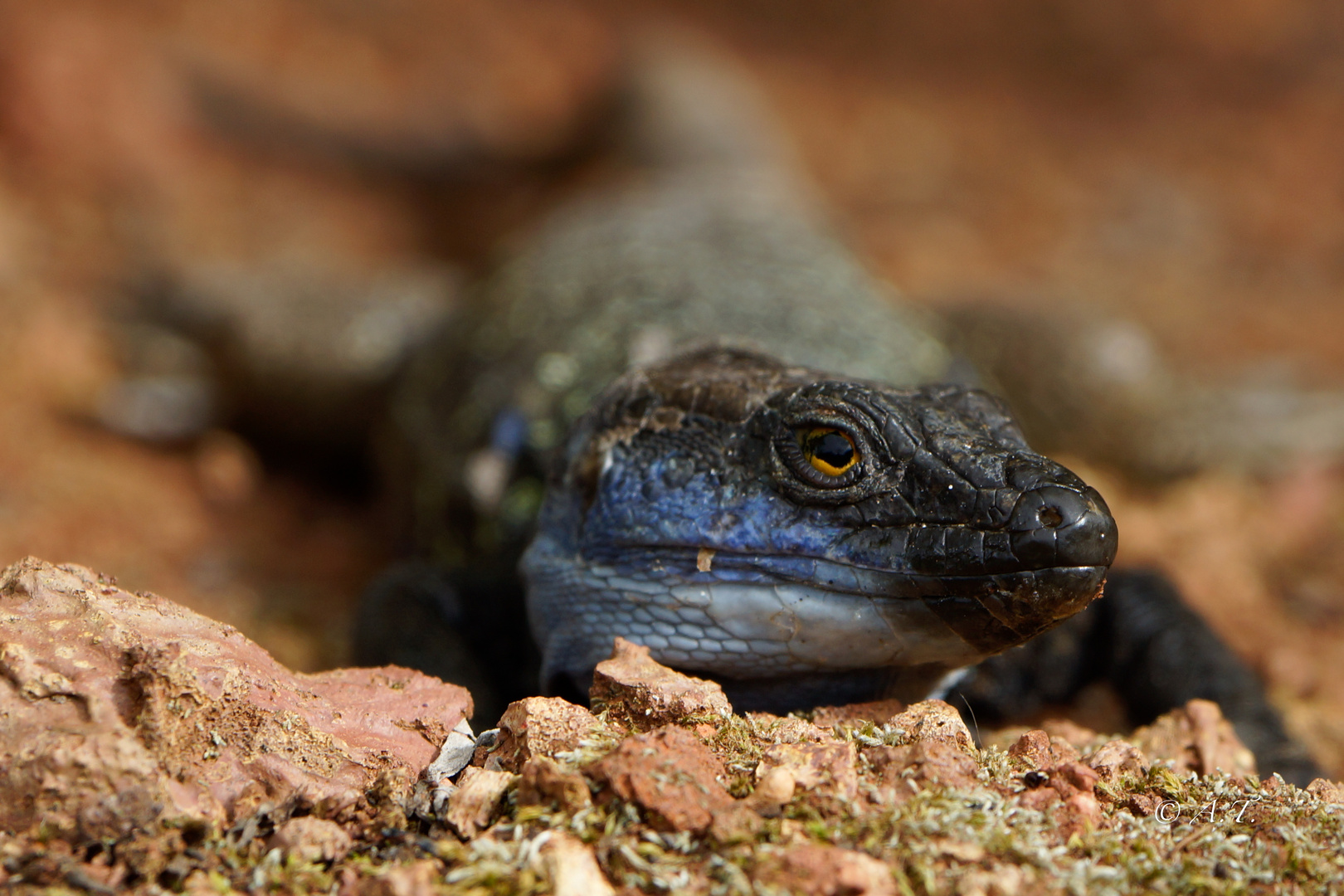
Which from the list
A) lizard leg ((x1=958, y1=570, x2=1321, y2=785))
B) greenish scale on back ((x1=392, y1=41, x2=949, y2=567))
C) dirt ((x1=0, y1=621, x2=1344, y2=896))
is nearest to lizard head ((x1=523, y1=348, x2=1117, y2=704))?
dirt ((x1=0, y1=621, x2=1344, y2=896))

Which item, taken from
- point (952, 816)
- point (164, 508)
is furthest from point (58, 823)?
point (164, 508)

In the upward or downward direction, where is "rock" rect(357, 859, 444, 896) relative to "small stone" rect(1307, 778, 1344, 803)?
downward

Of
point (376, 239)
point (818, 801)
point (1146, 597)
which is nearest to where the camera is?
point (818, 801)

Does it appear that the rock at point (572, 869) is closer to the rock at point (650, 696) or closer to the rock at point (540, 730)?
the rock at point (540, 730)

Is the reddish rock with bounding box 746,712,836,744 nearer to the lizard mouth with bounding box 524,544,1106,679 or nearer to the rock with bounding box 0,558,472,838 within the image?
the lizard mouth with bounding box 524,544,1106,679

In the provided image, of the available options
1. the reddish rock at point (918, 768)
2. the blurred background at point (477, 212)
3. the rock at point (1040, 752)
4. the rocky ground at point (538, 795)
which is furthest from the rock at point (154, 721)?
the blurred background at point (477, 212)

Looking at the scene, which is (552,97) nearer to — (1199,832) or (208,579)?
(208,579)

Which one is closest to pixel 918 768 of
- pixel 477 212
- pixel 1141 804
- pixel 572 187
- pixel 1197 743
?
pixel 1141 804
